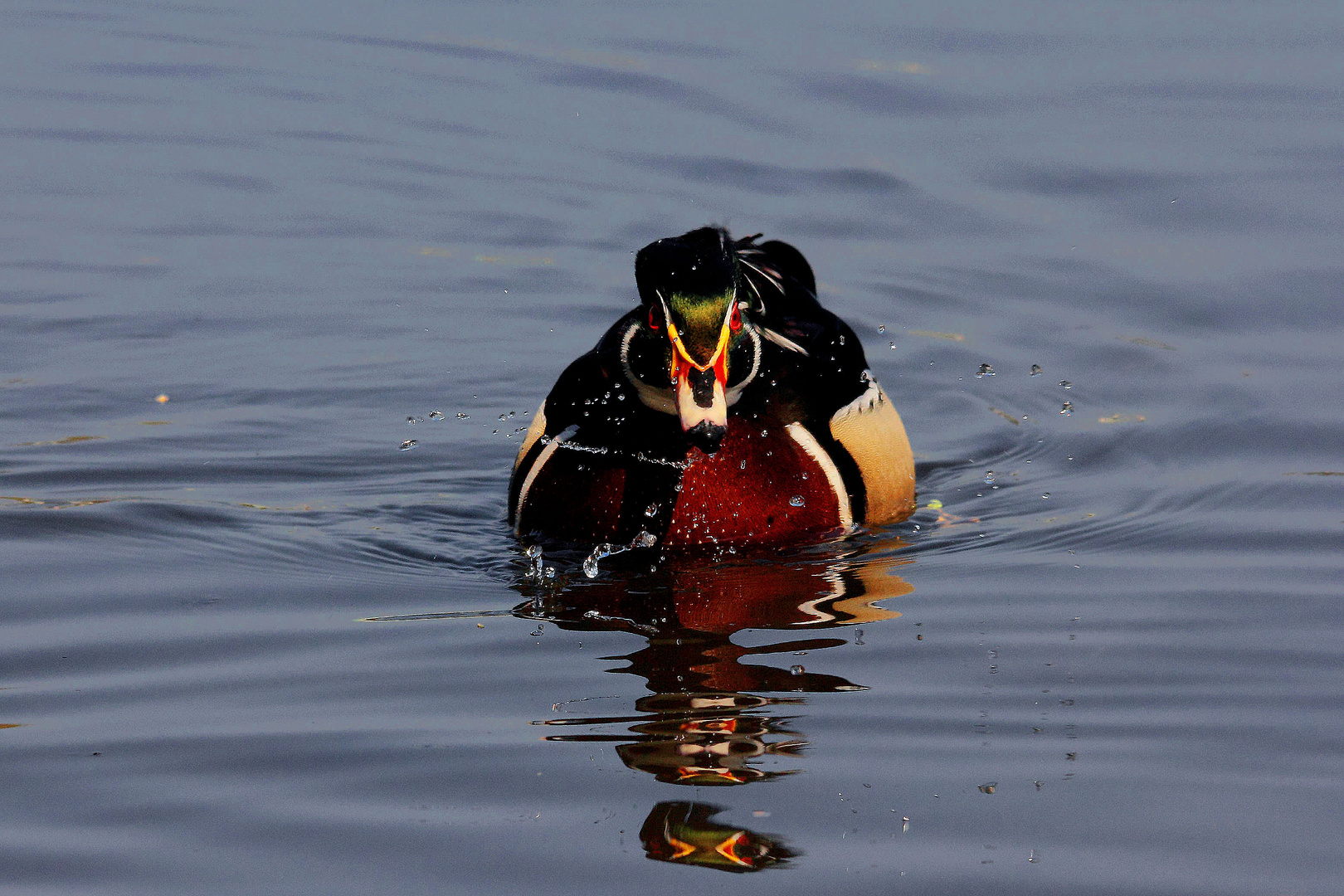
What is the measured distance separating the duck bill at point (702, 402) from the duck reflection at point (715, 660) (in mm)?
535

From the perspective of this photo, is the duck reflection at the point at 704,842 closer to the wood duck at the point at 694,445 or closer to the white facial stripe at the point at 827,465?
the wood duck at the point at 694,445

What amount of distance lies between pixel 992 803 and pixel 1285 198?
294 inches

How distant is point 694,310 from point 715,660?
47.9 inches

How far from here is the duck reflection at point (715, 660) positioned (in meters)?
4.05

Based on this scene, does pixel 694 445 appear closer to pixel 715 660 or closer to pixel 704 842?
pixel 715 660

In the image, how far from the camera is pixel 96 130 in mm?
12250

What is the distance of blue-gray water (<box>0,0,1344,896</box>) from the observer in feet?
13.3

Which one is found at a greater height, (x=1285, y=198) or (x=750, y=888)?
(x=1285, y=198)

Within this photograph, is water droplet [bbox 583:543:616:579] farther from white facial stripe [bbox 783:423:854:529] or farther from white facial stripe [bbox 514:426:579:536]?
white facial stripe [bbox 783:423:854:529]

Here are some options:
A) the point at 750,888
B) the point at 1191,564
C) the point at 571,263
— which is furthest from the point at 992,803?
the point at 571,263

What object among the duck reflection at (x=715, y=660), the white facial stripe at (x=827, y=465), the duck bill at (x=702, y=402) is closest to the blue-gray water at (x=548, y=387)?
the duck reflection at (x=715, y=660)

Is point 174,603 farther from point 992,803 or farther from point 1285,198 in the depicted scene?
point 1285,198

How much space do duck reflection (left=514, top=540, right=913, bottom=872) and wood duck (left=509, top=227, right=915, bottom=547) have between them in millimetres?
178

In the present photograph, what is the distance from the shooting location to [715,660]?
5.18m
